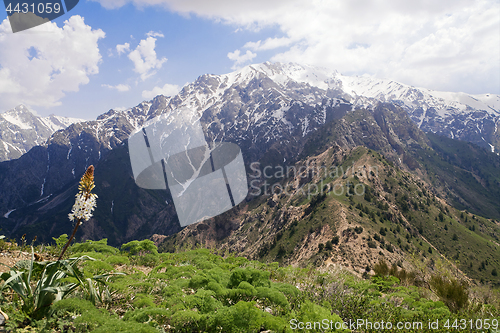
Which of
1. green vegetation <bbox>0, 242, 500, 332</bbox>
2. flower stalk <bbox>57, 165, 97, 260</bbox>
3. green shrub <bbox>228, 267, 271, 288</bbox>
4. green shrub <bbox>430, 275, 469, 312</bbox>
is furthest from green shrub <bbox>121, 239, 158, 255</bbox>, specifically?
green shrub <bbox>430, 275, 469, 312</bbox>

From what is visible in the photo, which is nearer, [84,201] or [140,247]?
[84,201]

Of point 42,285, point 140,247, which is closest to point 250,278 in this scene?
point 42,285

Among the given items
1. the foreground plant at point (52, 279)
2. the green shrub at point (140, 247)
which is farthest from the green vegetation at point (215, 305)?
the green shrub at point (140, 247)

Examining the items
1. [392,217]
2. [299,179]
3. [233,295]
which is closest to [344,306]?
[233,295]

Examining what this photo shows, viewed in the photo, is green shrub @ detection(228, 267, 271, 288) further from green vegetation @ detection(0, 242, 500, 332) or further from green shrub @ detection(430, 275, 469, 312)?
green shrub @ detection(430, 275, 469, 312)

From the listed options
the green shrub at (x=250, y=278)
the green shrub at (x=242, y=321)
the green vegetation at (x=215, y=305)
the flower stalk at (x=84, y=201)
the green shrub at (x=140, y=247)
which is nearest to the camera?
the green vegetation at (x=215, y=305)

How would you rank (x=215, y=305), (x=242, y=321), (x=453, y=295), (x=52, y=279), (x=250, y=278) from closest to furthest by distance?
(x=242, y=321)
(x=52, y=279)
(x=215, y=305)
(x=250, y=278)
(x=453, y=295)

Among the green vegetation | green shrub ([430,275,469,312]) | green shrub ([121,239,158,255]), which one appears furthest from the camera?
green shrub ([121,239,158,255])

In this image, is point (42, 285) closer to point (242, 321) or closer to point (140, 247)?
point (242, 321)

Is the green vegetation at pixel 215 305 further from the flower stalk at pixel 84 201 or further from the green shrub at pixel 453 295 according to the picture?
the flower stalk at pixel 84 201

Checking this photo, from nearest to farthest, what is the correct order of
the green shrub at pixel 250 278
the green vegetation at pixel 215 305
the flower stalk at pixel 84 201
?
the green vegetation at pixel 215 305 < the flower stalk at pixel 84 201 < the green shrub at pixel 250 278

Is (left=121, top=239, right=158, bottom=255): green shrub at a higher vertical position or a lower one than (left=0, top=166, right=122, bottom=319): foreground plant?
lower

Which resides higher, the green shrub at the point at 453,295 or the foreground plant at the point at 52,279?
the foreground plant at the point at 52,279

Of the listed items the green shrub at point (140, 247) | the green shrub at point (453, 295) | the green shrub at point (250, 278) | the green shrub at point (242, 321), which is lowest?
the green shrub at point (453, 295)
